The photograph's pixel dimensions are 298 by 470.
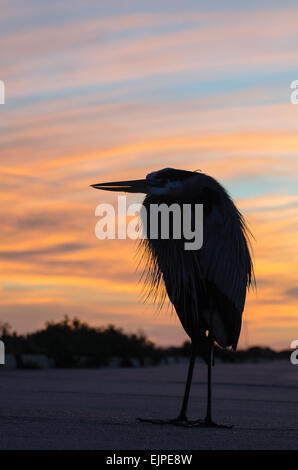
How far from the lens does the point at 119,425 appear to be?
30.6ft

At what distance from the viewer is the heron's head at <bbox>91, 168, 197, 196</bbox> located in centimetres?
969

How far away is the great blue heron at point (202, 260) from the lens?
31.8 feet

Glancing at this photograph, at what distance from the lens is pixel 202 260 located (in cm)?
972

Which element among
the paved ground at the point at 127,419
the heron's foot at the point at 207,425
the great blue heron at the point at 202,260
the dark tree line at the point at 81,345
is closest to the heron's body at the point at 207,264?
the great blue heron at the point at 202,260

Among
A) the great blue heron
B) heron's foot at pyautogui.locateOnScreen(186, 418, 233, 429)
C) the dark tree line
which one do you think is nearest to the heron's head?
the great blue heron

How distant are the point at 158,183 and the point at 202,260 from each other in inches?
34.9

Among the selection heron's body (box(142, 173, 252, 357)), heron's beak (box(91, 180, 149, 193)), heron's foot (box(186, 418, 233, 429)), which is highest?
heron's beak (box(91, 180, 149, 193))

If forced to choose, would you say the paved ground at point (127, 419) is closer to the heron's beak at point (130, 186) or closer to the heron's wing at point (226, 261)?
the heron's wing at point (226, 261)

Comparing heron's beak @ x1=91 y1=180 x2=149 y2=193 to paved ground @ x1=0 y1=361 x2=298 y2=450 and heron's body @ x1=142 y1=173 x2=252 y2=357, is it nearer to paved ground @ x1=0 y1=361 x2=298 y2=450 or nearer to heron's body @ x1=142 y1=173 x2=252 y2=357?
heron's body @ x1=142 y1=173 x2=252 y2=357

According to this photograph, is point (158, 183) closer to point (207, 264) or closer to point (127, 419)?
point (207, 264)

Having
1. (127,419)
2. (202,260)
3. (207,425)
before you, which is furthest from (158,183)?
(127,419)
